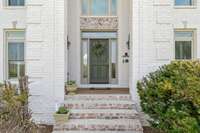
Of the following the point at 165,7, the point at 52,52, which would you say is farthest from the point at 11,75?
the point at 165,7

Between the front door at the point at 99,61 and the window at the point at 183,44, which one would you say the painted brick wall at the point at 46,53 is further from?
the window at the point at 183,44

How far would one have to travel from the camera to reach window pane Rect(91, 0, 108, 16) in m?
14.5

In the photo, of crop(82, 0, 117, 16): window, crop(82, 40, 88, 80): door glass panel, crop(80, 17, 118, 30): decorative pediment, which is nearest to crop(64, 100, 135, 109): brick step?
crop(82, 40, 88, 80): door glass panel

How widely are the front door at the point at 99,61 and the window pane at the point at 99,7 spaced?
131 centimetres

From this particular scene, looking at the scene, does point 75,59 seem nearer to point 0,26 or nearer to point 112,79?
point 112,79

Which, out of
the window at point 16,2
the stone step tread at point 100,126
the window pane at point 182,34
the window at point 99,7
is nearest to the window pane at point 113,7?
the window at point 99,7

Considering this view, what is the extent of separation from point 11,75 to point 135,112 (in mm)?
5624

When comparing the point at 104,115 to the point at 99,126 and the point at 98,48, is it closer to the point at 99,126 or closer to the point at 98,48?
the point at 99,126

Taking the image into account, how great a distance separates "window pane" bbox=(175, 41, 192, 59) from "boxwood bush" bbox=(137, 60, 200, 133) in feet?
Answer: 15.0

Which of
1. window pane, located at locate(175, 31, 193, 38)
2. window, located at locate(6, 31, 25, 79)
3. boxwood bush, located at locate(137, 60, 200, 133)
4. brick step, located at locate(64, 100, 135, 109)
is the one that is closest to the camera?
boxwood bush, located at locate(137, 60, 200, 133)

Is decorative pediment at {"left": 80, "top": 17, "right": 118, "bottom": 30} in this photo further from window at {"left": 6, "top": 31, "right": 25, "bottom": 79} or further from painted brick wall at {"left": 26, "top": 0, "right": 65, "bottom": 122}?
painted brick wall at {"left": 26, "top": 0, "right": 65, "bottom": 122}

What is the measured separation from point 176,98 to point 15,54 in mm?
7862

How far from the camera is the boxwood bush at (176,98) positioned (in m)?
6.32

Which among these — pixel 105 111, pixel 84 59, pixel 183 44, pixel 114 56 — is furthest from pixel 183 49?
pixel 105 111
